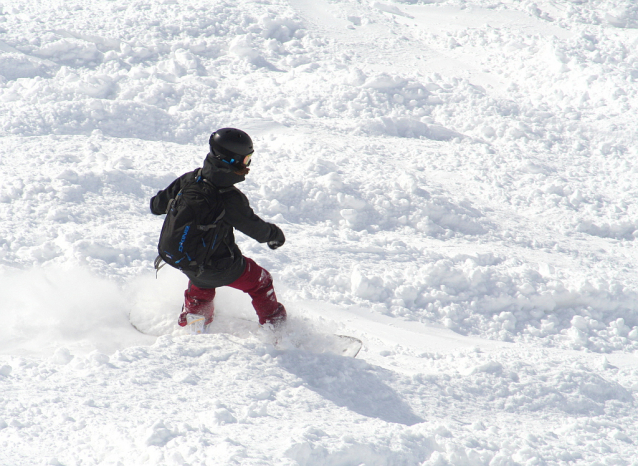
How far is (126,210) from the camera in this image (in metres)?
5.28

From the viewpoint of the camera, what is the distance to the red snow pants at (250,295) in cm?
355

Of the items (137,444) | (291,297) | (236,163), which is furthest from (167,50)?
(137,444)

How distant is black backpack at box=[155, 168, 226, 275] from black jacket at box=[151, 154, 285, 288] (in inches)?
2.5

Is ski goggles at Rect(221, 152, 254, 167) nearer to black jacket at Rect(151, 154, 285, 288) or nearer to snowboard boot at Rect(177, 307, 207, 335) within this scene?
black jacket at Rect(151, 154, 285, 288)

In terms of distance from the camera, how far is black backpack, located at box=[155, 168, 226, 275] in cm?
296

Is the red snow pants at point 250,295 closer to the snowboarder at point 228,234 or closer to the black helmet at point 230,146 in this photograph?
the snowboarder at point 228,234

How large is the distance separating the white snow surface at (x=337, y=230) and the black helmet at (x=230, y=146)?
1389 millimetres

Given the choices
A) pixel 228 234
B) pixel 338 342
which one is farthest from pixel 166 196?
pixel 338 342

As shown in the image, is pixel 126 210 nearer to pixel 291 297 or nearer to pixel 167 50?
pixel 291 297

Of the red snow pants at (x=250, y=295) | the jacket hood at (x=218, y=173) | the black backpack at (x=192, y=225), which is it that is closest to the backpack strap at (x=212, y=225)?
the black backpack at (x=192, y=225)

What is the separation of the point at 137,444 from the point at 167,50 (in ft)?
23.9

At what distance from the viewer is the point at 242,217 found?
3.11 metres

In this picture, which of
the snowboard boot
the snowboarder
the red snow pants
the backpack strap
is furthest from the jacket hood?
the snowboard boot

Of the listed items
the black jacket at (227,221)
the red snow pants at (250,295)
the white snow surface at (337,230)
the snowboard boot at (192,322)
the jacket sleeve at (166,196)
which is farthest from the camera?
the snowboard boot at (192,322)
